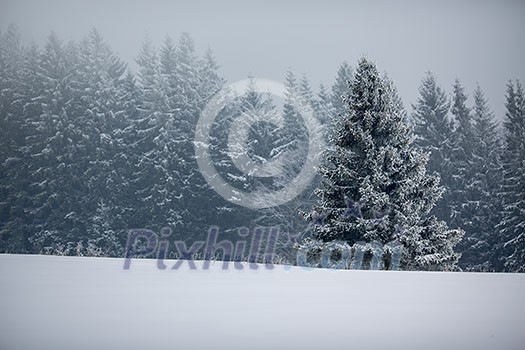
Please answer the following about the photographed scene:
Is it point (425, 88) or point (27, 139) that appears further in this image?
point (425, 88)

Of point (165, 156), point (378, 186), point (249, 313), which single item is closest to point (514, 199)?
point (378, 186)

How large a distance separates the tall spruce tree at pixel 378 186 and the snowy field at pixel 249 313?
1092cm

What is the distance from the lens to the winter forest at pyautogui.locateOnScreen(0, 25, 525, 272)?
30.4m

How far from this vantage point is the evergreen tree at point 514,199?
91.3 ft

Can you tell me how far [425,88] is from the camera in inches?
1363

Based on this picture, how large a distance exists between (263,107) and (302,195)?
8.02 meters

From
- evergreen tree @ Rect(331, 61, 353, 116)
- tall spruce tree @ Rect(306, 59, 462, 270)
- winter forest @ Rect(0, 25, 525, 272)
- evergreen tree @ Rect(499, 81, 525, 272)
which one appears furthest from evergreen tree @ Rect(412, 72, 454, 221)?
tall spruce tree @ Rect(306, 59, 462, 270)

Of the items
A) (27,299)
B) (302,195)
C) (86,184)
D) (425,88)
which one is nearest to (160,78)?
(86,184)

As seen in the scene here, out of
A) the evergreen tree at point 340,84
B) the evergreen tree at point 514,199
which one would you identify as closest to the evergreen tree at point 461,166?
the evergreen tree at point 514,199

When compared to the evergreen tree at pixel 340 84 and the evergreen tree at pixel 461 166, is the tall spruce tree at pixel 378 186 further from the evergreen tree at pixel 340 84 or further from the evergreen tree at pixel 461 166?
the evergreen tree at pixel 340 84

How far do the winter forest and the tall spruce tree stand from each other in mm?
10412

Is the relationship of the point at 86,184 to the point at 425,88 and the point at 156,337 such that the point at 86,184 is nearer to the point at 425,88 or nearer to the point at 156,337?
the point at 425,88

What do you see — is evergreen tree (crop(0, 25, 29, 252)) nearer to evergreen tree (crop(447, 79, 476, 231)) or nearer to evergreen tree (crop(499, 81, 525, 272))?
evergreen tree (crop(447, 79, 476, 231))

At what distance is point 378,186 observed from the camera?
16.8m
